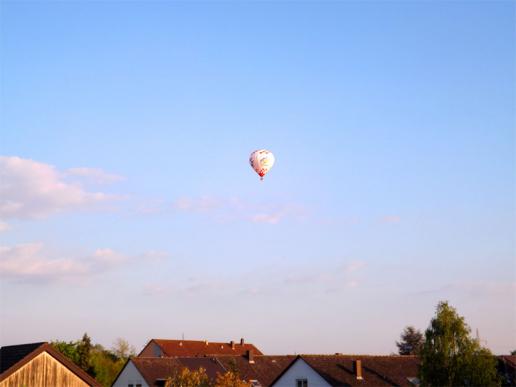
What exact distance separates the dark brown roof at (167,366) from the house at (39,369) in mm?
26903

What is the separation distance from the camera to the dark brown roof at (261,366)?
212 ft

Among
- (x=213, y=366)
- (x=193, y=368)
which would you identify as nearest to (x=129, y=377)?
(x=193, y=368)

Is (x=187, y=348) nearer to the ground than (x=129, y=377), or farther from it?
farther from it

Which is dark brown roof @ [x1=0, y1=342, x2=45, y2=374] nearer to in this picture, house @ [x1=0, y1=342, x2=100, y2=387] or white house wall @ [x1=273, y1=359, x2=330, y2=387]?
house @ [x1=0, y1=342, x2=100, y2=387]

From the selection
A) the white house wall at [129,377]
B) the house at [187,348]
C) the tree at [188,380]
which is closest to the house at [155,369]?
the white house wall at [129,377]

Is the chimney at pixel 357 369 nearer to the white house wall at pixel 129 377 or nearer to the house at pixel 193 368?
the house at pixel 193 368

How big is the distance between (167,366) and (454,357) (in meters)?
30.9

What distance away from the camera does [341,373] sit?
56688mm

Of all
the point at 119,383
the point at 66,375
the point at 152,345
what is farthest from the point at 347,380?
the point at 152,345

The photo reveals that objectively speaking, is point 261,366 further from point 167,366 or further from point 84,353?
point 84,353

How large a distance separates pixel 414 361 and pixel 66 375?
3563 centimetres

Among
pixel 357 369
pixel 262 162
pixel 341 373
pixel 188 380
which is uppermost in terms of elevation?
pixel 262 162

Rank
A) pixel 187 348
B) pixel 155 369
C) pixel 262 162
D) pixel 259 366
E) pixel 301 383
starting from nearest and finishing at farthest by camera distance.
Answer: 1. pixel 262 162
2. pixel 301 383
3. pixel 155 369
4. pixel 259 366
5. pixel 187 348

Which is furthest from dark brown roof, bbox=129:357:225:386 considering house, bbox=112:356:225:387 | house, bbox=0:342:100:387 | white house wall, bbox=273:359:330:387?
house, bbox=0:342:100:387
